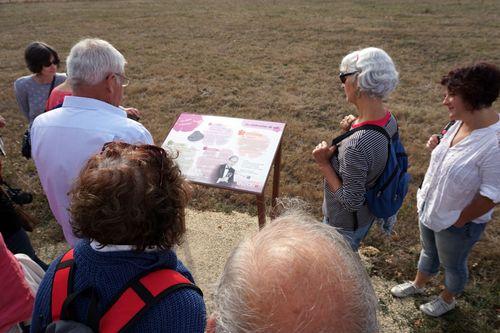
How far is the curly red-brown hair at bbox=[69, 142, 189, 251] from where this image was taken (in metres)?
1.20

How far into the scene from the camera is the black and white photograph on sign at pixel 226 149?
2793 millimetres

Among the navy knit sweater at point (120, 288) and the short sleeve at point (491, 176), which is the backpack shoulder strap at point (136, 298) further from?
the short sleeve at point (491, 176)

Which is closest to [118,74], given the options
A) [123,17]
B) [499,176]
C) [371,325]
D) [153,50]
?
[371,325]

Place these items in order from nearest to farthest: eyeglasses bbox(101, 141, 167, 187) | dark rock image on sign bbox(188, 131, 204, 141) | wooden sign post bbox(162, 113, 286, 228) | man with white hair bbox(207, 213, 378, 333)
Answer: man with white hair bbox(207, 213, 378, 333)
eyeglasses bbox(101, 141, 167, 187)
wooden sign post bbox(162, 113, 286, 228)
dark rock image on sign bbox(188, 131, 204, 141)

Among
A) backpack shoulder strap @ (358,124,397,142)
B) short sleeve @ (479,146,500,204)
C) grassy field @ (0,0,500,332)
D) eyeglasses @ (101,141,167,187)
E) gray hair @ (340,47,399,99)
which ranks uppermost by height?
gray hair @ (340,47,399,99)

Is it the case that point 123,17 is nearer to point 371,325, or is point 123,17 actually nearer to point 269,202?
point 269,202

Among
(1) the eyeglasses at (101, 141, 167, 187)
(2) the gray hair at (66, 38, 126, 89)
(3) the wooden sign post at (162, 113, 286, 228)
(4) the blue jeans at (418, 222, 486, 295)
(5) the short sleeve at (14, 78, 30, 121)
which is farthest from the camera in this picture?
(5) the short sleeve at (14, 78, 30, 121)

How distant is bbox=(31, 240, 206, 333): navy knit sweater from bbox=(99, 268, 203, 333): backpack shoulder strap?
0.02m

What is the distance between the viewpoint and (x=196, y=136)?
10.2 ft

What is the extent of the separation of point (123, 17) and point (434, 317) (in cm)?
1568

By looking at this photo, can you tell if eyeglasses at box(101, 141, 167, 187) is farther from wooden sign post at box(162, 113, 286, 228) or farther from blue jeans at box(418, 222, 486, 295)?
blue jeans at box(418, 222, 486, 295)

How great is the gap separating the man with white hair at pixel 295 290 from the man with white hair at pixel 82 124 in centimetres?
113

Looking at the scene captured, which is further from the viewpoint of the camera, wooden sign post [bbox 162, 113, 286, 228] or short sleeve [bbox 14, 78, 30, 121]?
short sleeve [bbox 14, 78, 30, 121]

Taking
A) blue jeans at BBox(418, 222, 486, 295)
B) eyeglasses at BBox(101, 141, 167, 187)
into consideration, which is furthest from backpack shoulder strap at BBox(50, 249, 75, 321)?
blue jeans at BBox(418, 222, 486, 295)
